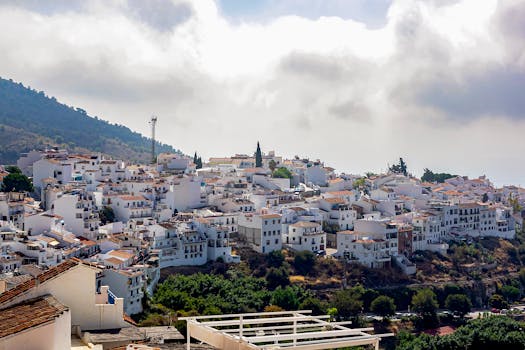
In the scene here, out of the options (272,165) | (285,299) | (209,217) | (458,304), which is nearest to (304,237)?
(209,217)

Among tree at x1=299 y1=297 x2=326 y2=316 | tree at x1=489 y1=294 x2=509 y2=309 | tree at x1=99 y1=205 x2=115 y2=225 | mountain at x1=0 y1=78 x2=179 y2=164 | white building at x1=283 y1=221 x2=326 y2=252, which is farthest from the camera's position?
mountain at x1=0 y1=78 x2=179 y2=164

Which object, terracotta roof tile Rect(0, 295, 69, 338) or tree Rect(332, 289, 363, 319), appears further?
tree Rect(332, 289, 363, 319)

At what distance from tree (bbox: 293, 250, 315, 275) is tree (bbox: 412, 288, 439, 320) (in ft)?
25.0

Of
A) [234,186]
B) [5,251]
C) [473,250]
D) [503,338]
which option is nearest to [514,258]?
[473,250]

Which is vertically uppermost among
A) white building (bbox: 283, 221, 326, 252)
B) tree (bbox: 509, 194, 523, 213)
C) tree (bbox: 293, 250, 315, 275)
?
tree (bbox: 509, 194, 523, 213)

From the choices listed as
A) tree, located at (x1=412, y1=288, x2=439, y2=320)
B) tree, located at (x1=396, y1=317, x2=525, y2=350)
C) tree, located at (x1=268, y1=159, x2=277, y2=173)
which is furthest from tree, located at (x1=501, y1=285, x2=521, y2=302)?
tree, located at (x1=268, y1=159, x2=277, y2=173)

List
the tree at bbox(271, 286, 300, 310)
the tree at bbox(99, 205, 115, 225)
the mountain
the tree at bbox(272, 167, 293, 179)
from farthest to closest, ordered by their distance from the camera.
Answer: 1. the mountain
2. the tree at bbox(272, 167, 293, 179)
3. the tree at bbox(99, 205, 115, 225)
4. the tree at bbox(271, 286, 300, 310)

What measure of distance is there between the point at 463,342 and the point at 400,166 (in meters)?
59.5

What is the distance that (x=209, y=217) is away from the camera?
54781mm

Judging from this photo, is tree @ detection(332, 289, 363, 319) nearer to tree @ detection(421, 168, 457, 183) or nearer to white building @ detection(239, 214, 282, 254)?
white building @ detection(239, 214, 282, 254)

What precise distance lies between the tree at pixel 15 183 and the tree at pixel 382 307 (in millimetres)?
26298

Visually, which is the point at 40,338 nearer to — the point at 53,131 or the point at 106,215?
the point at 106,215

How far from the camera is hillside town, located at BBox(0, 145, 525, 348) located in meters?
41.4

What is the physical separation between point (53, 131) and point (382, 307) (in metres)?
124
